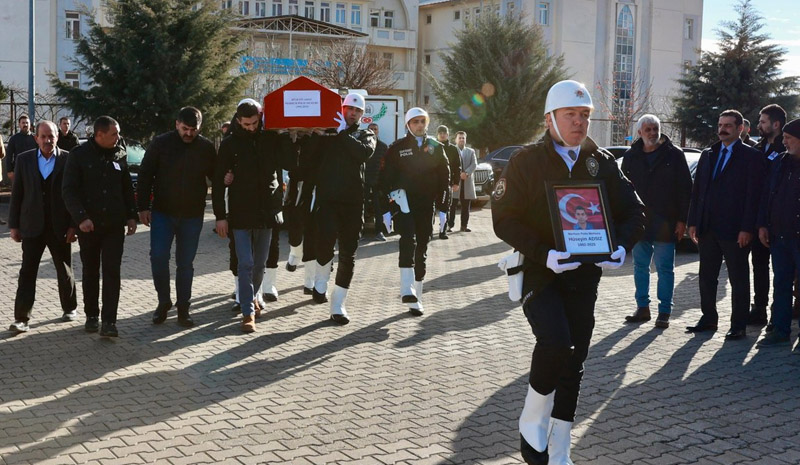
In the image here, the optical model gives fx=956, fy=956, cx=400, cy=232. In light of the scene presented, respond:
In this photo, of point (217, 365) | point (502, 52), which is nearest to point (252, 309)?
point (217, 365)

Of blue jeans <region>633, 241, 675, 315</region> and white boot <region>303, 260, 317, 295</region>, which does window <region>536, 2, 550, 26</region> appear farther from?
blue jeans <region>633, 241, 675, 315</region>

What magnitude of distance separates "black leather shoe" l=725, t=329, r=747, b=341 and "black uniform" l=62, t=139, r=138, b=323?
569 centimetres

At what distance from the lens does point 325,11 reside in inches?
2603

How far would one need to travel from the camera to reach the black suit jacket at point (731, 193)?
907 centimetres

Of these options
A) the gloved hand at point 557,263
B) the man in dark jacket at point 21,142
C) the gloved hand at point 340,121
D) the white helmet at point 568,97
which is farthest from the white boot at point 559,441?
the man in dark jacket at point 21,142

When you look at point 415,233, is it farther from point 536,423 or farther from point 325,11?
point 325,11

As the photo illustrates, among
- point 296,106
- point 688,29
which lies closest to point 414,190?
point 296,106

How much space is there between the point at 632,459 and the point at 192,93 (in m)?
25.2

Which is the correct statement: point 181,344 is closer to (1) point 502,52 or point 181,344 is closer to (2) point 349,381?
(2) point 349,381

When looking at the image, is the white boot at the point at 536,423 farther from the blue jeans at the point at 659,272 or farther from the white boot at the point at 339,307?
the blue jeans at the point at 659,272

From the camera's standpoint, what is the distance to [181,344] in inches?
329

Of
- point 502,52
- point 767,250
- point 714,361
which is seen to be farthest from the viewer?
point 502,52

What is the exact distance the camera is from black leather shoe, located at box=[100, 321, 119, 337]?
329 inches

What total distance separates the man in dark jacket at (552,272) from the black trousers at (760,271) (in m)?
5.03
